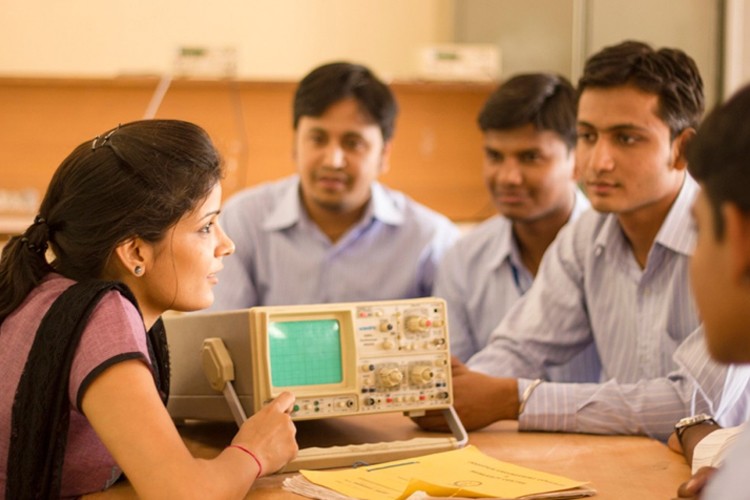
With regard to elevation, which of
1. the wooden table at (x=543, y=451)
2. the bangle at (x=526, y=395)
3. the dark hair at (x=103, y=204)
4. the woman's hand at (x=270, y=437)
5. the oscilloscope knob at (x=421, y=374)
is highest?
the dark hair at (x=103, y=204)

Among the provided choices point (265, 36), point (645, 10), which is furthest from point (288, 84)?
point (645, 10)

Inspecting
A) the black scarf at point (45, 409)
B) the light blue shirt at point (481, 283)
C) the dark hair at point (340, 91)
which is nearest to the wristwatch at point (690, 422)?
the black scarf at point (45, 409)

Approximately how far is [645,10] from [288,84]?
4.66 feet

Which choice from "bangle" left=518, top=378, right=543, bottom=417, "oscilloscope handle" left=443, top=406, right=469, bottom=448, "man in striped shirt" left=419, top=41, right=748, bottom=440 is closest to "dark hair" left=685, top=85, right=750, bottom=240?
"oscilloscope handle" left=443, top=406, right=469, bottom=448

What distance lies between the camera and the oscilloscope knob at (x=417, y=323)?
1.64 meters

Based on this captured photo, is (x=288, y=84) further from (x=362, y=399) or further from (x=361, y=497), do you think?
(x=361, y=497)

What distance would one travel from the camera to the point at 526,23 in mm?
4207

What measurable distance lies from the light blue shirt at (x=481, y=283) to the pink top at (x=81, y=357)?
1.49 metres

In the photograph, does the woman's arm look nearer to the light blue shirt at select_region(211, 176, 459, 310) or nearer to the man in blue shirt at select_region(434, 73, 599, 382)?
the man in blue shirt at select_region(434, 73, 599, 382)

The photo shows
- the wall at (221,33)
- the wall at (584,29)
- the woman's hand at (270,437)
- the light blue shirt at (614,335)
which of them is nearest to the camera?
the woman's hand at (270,437)

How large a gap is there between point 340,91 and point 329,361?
156cm

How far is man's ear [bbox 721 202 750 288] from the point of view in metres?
0.88

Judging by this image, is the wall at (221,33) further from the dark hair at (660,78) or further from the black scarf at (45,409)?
the black scarf at (45,409)

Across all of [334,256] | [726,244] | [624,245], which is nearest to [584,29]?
[334,256]
